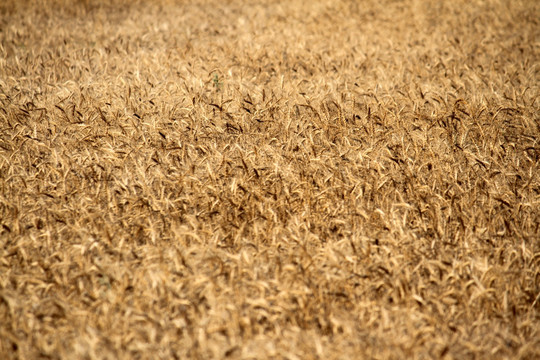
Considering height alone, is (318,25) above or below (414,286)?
above

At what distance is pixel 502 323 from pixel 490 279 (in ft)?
0.78

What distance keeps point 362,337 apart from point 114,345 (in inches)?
49.0

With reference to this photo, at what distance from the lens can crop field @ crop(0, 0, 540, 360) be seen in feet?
7.43

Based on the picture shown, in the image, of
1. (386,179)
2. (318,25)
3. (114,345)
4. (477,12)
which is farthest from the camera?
(477,12)

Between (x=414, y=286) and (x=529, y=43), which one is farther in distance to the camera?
(x=529, y=43)

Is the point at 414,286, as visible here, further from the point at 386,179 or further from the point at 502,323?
the point at 386,179

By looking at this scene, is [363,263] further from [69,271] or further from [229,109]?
[229,109]

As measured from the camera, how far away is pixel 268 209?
3021 millimetres

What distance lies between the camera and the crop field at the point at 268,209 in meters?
2.26

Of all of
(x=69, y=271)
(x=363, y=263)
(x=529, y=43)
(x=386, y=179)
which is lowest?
(x=69, y=271)

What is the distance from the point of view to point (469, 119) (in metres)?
4.22

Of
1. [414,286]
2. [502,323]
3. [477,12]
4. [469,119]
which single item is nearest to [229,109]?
[469,119]

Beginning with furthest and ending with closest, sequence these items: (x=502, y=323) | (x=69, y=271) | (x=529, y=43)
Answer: (x=529, y=43), (x=69, y=271), (x=502, y=323)

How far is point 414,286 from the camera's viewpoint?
2496 mm
